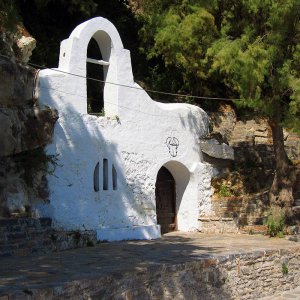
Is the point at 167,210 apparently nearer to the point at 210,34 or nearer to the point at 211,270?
the point at 210,34

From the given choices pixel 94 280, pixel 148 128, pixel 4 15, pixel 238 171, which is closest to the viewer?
pixel 94 280

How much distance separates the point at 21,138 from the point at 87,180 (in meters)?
2.13

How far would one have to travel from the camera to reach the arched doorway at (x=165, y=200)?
15852mm

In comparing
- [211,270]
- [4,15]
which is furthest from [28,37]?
[211,270]

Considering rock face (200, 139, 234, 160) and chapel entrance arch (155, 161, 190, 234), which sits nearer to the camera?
chapel entrance arch (155, 161, 190, 234)

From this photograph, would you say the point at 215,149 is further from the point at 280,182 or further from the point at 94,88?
the point at 94,88

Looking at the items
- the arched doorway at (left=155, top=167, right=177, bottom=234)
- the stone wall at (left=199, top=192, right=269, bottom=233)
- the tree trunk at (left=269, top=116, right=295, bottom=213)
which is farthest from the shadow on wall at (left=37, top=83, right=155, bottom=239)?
the tree trunk at (left=269, top=116, right=295, bottom=213)

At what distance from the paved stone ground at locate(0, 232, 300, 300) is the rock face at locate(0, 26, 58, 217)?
1.69 metres

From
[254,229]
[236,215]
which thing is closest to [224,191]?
[236,215]

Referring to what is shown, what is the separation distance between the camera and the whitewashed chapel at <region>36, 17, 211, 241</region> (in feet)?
41.0

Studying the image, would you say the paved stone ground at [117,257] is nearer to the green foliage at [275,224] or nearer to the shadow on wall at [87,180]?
the green foliage at [275,224]

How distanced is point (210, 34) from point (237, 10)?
1066 millimetres

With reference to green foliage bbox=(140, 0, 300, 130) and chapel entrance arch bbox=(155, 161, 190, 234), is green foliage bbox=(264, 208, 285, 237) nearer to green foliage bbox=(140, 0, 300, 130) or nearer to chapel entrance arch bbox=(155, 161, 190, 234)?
green foliage bbox=(140, 0, 300, 130)

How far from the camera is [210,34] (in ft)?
48.6
